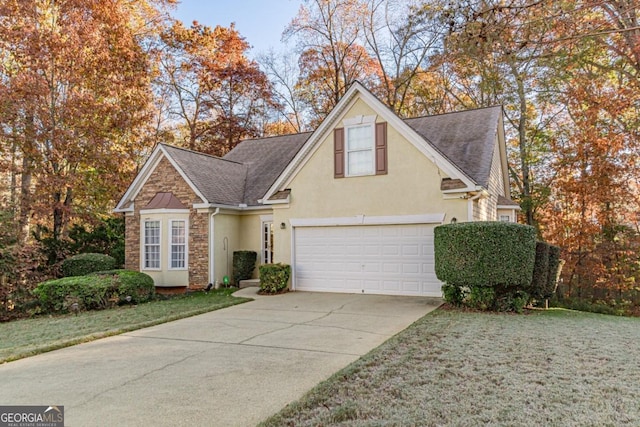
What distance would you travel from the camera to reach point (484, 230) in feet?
31.3

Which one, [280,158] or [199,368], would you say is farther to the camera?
[280,158]

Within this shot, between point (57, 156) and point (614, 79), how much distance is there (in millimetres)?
23527

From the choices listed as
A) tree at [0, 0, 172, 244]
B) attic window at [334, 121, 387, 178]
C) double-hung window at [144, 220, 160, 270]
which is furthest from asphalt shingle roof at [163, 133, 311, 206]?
tree at [0, 0, 172, 244]

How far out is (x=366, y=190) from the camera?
42.0 ft

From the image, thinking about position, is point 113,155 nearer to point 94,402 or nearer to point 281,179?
point 281,179

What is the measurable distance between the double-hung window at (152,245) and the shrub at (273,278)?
14.6ft

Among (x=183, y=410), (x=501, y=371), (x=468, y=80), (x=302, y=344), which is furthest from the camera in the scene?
(x=468, y=80)

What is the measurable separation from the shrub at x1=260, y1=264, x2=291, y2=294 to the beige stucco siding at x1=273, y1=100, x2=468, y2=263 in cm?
85

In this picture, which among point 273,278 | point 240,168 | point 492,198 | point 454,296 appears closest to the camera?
point 454,296

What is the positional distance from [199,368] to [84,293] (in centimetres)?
714

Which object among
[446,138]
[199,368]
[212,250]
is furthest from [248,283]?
[199,368]

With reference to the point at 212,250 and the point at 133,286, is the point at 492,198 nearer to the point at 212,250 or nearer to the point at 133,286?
the point at 212,250

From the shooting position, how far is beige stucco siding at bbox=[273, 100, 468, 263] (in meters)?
11.9

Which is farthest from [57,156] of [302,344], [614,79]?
[614,79]
